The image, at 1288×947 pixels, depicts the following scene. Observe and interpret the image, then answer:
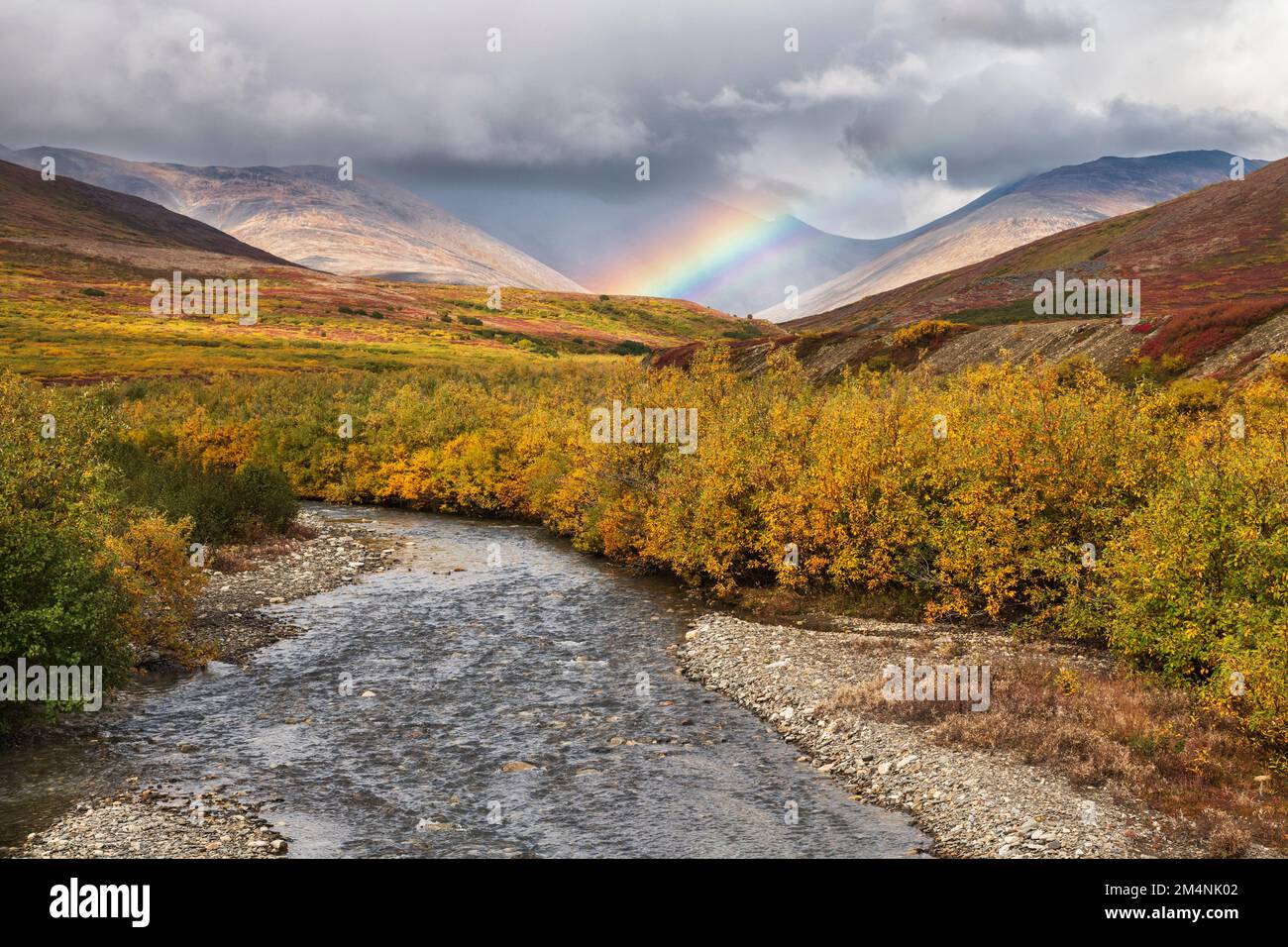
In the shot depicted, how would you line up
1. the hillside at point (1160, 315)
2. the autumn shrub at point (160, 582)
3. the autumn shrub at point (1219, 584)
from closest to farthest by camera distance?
1. the autumn shrub at point (1219, 584)
2. the autumn shrub at point (160, 582)
3. the hillside at point (1160, 315)

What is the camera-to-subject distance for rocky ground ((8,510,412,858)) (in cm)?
1773

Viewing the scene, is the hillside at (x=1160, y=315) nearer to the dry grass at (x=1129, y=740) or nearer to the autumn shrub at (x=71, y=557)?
the dry grass at (x=1129, y=740)

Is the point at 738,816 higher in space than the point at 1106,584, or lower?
lower

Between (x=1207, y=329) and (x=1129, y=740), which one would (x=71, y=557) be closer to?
(x=1129, y=740)

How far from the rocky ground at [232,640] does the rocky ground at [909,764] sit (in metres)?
13.6

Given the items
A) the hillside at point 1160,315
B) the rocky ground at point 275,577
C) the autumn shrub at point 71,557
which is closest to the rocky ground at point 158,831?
the autumn shrub at point 71,557

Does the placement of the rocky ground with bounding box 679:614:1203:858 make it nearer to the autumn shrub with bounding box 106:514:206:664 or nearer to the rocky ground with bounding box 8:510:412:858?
the rocky ground with bounding box 8:510:412:858

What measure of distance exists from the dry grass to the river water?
459 cm

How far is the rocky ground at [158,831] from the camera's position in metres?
17.5

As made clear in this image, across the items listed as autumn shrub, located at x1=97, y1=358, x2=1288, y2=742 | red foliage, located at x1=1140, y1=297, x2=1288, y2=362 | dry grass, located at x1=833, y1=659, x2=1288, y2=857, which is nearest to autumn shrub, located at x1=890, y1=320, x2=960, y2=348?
red foliage, located at x1=1140, y1=297, x2=1288, y2=362
